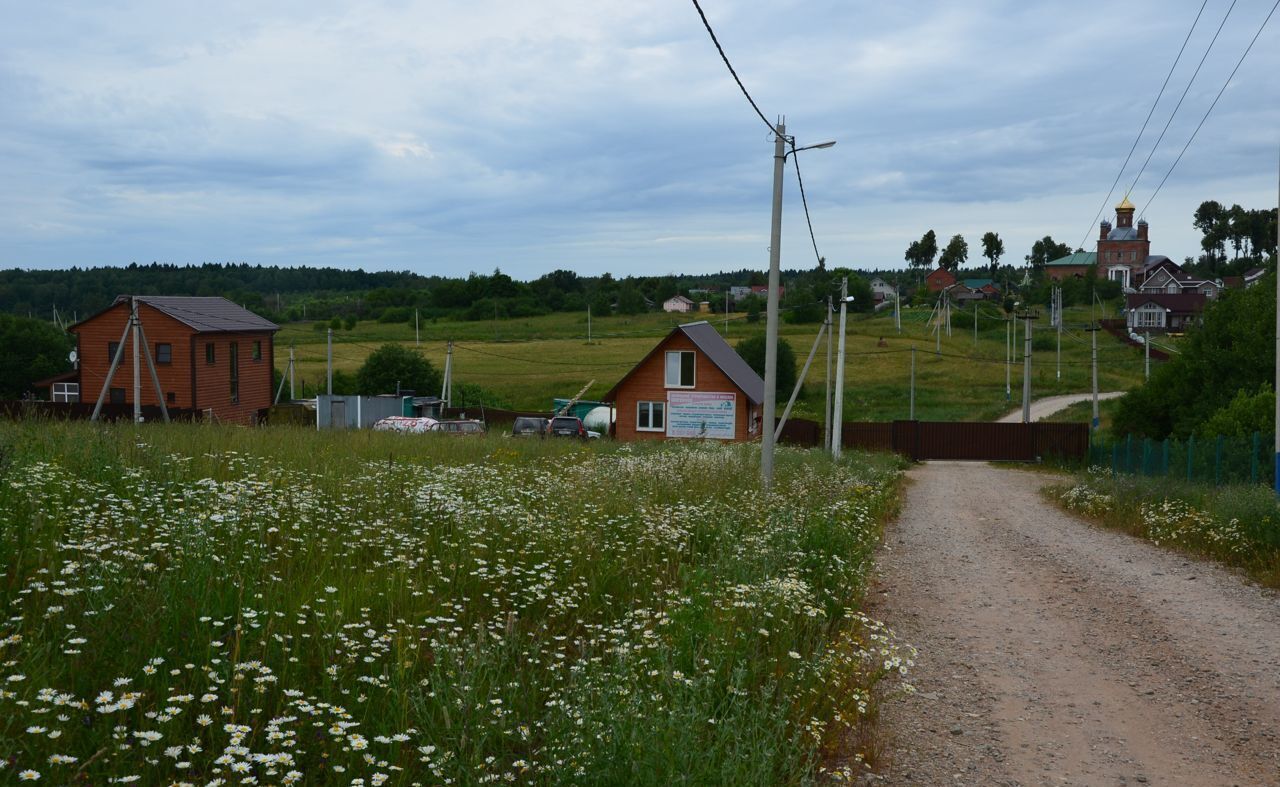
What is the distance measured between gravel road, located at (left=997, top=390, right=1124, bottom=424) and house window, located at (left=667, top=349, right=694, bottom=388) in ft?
67.4

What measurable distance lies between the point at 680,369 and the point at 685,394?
1154mm

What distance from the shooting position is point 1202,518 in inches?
511

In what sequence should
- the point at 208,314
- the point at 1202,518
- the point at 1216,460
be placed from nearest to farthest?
the point at 1202,518 < the point at 1216,460 < the point at 208,314

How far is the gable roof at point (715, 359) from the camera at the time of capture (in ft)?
144

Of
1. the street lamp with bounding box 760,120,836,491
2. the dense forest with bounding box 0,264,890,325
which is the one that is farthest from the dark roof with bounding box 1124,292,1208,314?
the street lamp with bounding box 760,120,836,491

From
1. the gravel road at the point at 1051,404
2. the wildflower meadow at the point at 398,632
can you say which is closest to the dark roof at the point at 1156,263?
the gravel road at the point at 1051,404

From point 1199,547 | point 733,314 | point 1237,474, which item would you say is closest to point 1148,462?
point 1237,474

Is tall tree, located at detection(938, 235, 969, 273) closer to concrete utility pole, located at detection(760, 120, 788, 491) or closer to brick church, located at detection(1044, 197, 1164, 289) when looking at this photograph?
brick church, located at detection(1044, 197, 1164, 289)

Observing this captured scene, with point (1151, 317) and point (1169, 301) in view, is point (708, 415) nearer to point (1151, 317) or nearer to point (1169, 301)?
point (1151, 317)

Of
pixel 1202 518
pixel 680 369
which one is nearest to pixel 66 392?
pixel 680 369

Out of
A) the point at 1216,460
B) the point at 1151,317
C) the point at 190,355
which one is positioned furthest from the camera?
the point at 1151,317

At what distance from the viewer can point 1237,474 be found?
1858 cm

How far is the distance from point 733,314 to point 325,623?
102 metres

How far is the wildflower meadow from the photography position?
3551 millimetres
